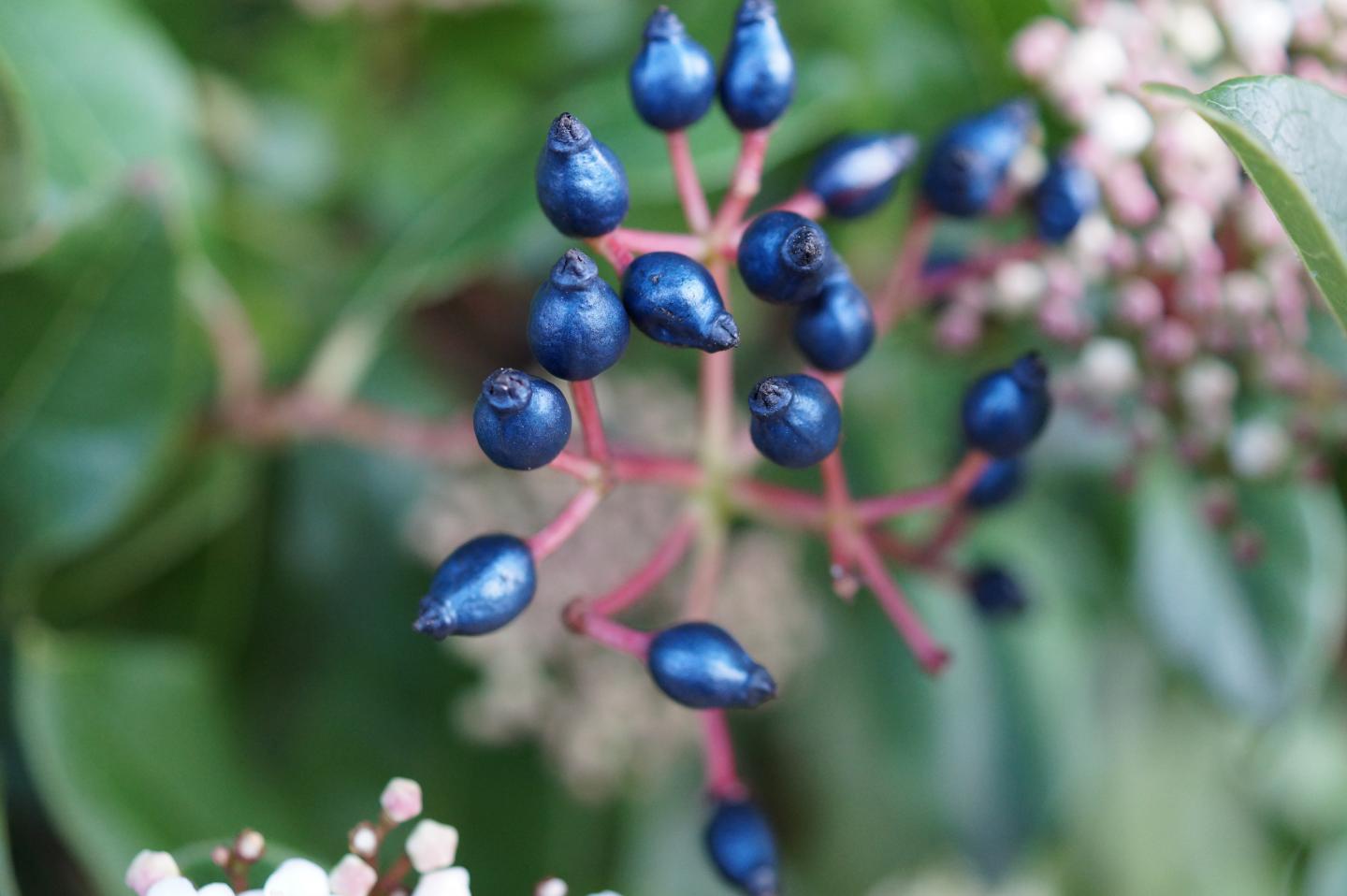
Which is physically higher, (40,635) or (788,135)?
(788,135)

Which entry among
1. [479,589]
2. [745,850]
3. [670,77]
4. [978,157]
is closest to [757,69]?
[670,77]

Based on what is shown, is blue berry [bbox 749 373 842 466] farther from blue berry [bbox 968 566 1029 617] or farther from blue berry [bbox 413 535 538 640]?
blue berry [bbox 968 566 1029 617]

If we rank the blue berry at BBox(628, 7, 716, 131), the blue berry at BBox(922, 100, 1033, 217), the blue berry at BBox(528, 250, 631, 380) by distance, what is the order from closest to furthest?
the blue berry at BBox(528, 250, 631, 380) < the blue berry at BBox(628, 7, 716, 131) < the blue berry at BBox(922, 100, 1033, 217)

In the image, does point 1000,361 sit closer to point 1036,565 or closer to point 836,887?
point 1036,565

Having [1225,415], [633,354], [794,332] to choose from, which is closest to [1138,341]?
[1225,415]

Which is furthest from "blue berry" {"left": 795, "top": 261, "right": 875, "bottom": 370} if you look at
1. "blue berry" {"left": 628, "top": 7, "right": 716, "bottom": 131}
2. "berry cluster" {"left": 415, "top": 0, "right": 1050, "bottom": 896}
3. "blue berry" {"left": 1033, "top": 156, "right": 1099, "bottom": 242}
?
"blue berry" {"left": 1033, "top": 156, "right": 1099, "bottom": 242}

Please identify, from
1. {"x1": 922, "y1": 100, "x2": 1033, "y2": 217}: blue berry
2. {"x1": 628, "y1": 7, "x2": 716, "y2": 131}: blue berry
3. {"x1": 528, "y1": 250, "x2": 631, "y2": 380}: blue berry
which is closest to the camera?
{"x1": 528, "y1": 250, "x2": 631, "y2": 380}: blue berry

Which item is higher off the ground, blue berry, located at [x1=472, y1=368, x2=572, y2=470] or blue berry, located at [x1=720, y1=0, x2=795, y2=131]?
blue berry, located at [x1=720, y1=0, x2=795, y2=131]
